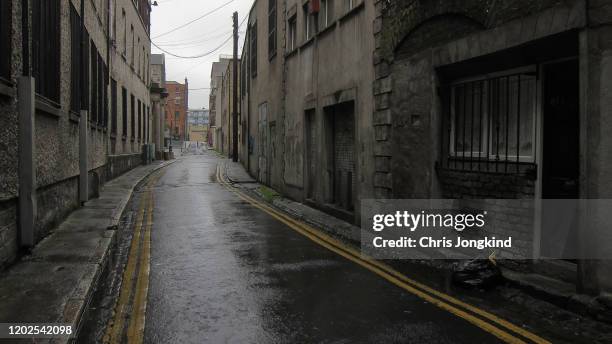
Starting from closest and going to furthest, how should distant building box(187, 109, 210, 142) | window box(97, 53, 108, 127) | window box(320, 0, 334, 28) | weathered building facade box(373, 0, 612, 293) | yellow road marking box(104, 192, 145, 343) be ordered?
1. yellow road marking box(104, 192, 145, 343)
2. weathered building facade box(373, 0, 612, 293)
3. window box(320, 0, 334, 28)
4. window box(97, 53, 108, 127)
5. distant building box(187, 109, 210, 142)

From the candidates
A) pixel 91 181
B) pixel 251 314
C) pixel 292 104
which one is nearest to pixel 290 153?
pixel 292 104

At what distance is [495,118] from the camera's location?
→ 7.57m

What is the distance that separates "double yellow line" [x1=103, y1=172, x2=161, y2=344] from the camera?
4.66m

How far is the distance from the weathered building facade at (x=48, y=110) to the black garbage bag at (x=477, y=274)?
5710mm

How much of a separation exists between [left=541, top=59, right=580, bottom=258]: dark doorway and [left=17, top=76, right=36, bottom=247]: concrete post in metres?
7.05

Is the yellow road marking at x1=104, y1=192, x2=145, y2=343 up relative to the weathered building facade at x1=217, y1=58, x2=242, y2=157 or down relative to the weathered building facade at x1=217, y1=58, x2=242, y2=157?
down

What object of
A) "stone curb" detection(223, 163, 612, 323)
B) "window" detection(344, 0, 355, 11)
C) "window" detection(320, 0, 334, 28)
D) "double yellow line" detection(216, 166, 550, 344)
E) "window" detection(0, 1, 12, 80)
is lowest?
"double yellow line" detection(216, 166, 550, 344)

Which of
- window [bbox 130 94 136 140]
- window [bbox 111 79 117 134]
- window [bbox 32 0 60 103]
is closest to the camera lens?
window [bbox 32 0 60 103]

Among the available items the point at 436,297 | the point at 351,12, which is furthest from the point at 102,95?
the point at 436,297

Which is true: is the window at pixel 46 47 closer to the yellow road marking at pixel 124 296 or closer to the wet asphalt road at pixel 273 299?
the yellow road marking at pixel 124 296

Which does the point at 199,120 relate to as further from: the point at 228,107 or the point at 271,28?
the point at 271,28

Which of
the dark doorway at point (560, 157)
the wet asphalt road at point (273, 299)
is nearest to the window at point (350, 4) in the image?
the wet asphalt road at point (273, 299)

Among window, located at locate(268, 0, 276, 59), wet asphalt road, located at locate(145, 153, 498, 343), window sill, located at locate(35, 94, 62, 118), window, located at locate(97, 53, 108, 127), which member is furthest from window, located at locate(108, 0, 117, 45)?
wet asphalt road, located at locate(145, 153, 498, 343)

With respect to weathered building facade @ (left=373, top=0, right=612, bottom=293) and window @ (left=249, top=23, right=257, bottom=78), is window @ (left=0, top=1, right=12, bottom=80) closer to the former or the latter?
weathered building facade @ (left=373, top=0, right=612, bottom=293)
